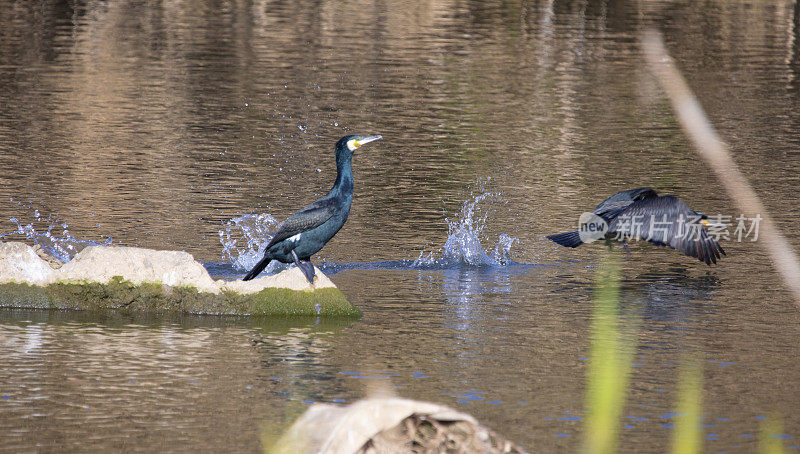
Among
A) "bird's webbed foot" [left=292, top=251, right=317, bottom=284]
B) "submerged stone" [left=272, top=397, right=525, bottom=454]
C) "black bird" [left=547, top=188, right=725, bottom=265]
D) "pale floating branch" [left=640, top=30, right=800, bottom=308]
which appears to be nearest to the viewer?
"submerged stone" [left=272, top=397, right=525, bottom=454]

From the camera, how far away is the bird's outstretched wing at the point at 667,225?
12.0 metres

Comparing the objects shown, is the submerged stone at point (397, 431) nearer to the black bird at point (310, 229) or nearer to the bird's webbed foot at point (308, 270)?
the bird's webbed foot at point (308, 270)

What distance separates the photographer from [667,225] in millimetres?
12039

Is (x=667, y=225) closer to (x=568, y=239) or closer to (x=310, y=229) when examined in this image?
(x=568, y=239)

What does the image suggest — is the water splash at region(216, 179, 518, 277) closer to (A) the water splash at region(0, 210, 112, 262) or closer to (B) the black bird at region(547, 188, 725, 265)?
(B) the black bird at region(547, 188, 725, 265)

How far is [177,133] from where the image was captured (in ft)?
64.1

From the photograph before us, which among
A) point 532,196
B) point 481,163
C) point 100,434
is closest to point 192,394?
point 100,434

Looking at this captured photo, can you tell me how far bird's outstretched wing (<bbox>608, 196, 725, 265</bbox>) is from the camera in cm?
1202

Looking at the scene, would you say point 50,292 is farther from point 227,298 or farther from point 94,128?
point 94,128

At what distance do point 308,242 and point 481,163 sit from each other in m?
7.77

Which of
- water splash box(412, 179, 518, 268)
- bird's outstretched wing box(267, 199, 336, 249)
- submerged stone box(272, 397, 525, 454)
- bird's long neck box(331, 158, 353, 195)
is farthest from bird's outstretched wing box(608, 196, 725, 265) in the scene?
submerged stone box(272, 397, 525, 454)

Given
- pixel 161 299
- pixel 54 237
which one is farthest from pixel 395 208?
pixel 161 299

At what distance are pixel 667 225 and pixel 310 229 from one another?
3614 mm

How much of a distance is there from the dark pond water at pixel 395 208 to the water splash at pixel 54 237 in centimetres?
6
